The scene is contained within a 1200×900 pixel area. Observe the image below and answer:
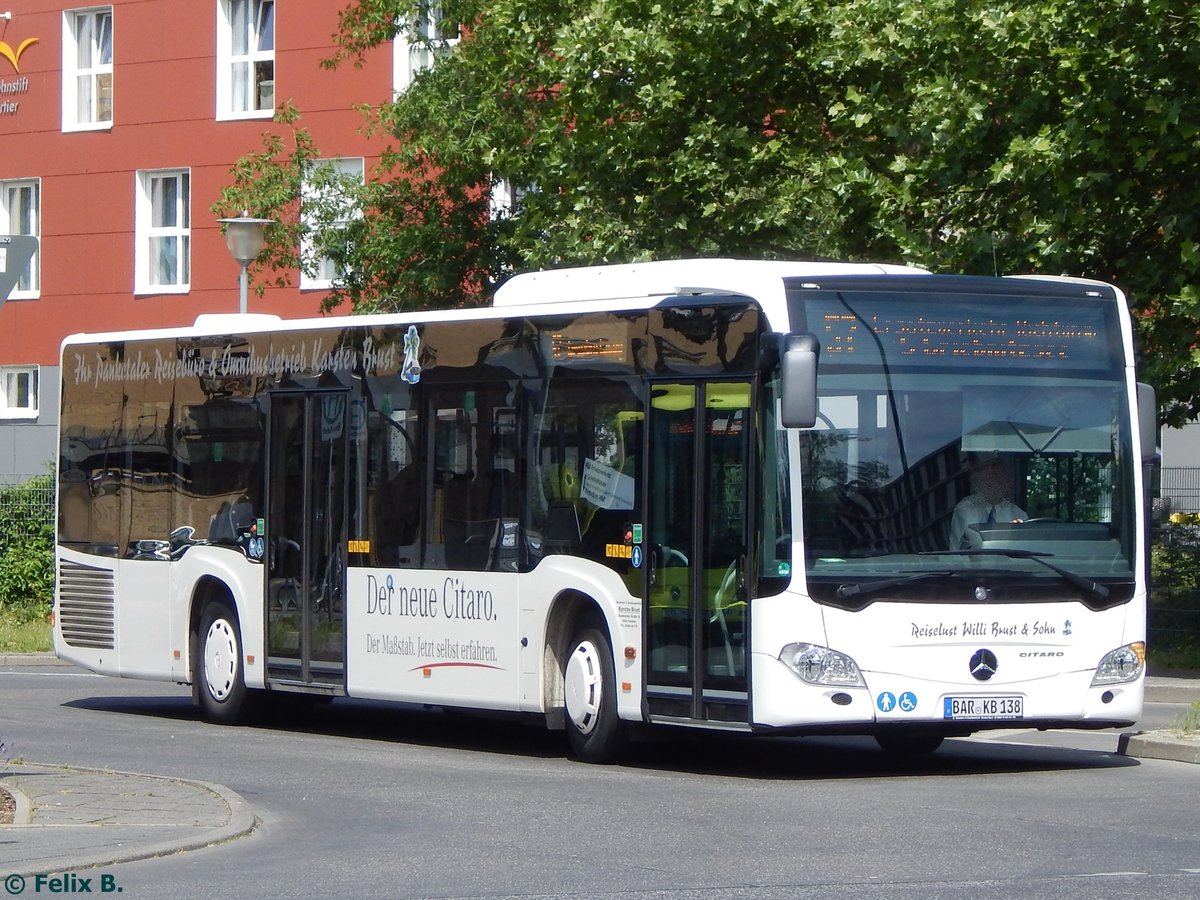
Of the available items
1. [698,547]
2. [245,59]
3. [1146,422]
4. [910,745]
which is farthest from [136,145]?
[1146,422]

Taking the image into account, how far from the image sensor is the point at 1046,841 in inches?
392

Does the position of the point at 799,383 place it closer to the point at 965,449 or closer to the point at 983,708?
the point at 965,449

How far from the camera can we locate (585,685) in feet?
45.2

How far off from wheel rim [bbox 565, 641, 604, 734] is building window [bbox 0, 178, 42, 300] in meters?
31.5

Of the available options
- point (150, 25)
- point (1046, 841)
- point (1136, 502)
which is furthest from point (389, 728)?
point (150, 25)

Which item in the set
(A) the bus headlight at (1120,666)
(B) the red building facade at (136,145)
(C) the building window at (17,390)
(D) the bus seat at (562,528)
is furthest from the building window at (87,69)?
(A) the bus headlight at (1120,666)

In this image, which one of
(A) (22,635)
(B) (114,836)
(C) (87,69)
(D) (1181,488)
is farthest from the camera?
(C) (87,69)

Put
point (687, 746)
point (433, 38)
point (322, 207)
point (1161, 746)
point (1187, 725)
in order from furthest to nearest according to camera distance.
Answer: point (433, 38), point (322, 207), point (687, 746), point (1187, 725), point (1161, 746)

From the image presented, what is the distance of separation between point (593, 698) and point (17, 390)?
3232 centimetres

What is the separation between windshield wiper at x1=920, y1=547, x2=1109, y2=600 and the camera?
12.7 meters

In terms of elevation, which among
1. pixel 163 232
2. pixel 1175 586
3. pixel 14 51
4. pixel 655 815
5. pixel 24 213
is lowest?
pixel 655 815

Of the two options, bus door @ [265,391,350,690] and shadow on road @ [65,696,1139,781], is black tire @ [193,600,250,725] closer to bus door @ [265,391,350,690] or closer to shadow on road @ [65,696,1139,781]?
shadow on road @ [65,696,1139,781]

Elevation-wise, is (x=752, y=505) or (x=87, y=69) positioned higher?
(x=87, y=69)

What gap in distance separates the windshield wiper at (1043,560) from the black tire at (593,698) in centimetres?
221
